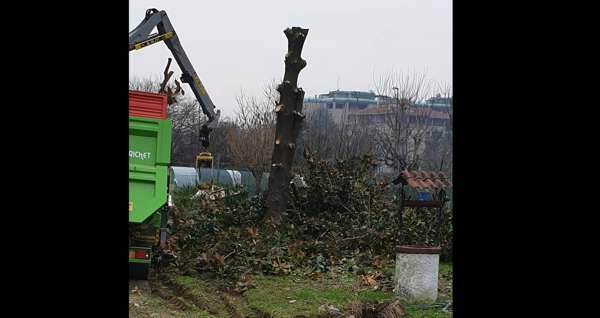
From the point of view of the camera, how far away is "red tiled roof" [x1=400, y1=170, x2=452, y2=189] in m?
7.56

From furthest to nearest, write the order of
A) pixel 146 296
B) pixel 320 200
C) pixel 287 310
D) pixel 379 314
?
pixel 320 200 → pixel 146 296 → pixel 287 310 → pixel 379 314

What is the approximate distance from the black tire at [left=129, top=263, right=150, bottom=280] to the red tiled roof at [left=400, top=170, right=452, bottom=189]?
3060 mm

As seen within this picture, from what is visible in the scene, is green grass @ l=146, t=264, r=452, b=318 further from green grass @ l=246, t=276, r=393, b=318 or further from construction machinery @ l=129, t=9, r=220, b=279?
construction machinery @ l=129, t=9, r=220, b=279

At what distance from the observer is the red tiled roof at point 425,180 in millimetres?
7562

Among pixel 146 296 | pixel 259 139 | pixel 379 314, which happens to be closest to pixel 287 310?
pixel 379 314

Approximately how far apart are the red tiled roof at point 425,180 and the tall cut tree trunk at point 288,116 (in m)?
3.80

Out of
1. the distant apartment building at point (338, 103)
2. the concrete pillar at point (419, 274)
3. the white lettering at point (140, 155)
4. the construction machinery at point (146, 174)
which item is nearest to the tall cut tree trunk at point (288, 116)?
the construction machinery at point (146, 174)

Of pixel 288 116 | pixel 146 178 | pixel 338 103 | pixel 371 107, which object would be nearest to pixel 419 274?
pixel 146 178

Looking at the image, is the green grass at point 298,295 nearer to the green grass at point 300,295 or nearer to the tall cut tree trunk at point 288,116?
the green grass at point 300,295

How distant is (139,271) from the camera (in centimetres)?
854

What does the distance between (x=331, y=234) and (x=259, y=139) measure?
12820 millimetres
